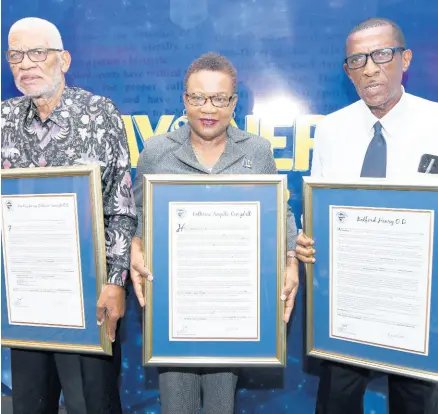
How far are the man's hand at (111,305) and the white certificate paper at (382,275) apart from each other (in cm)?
80

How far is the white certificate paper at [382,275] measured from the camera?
4.82 feet

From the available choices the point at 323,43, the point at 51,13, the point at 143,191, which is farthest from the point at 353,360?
the point at 51,13

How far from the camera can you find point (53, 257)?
1625 millimetres

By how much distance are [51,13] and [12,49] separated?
2.13 feet

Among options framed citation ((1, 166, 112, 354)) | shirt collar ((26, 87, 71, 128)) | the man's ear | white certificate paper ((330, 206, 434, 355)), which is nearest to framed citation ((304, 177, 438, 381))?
white certificate paper ((330, 206, 434, 355))

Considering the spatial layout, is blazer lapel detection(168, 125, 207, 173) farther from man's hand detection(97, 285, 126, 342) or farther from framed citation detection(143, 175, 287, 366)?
man's hand detection(97, 285, 126, 342)

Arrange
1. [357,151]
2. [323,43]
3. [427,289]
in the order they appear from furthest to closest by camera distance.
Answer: [323,43]
[357,151]
[427,289]

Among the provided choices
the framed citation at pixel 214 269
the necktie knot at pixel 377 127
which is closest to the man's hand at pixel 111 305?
the framed citation at pixel 214 269

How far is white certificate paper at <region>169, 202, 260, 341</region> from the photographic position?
60.9 inches

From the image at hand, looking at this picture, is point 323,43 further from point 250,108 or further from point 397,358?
point 397,358

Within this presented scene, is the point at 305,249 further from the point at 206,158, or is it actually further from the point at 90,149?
the point at 90,149

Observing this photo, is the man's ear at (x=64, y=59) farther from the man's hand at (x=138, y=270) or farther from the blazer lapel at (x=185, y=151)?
the man's hand at (x=138, y=270)

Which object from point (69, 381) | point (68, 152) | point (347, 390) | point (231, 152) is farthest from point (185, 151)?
point (347, 390)

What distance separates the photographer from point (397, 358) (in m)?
1.55
